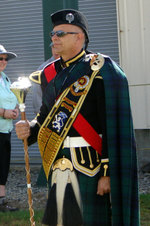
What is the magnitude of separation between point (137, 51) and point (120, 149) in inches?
Result: 197

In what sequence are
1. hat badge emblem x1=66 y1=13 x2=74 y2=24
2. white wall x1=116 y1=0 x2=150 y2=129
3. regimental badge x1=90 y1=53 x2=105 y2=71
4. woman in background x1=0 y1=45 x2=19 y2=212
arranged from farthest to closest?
white wall x1=116 y1=0 x2=150 y2=129, woman in background x1=0 y1=45 x2=19 y2=212, hat badge emblem x1=66 y1=13 x2=74 y2=24, regimental badge x1=90 y1=53 x2=105 y2=71

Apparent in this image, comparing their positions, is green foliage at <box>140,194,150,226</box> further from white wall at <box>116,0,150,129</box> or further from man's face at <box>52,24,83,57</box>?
man's face at <box>52,24,83,57</box>

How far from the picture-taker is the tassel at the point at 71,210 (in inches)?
143

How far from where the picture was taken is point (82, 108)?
368 centimetres

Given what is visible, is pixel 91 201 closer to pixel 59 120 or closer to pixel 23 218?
pixel 59 120

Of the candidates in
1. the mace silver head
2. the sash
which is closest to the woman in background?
the mace silver head

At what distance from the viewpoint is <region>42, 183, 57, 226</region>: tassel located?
3.70 meters

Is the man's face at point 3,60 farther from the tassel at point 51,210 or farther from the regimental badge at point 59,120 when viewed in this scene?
the tassel at point 51,210

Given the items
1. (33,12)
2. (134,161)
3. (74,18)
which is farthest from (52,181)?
(33,12)

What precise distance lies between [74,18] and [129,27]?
476 centimetres

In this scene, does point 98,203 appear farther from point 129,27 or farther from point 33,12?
point 33,12

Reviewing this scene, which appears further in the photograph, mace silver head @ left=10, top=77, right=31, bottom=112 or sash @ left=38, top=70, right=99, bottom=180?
mace silver head @ left=10, top=77, right=31, bottom=112

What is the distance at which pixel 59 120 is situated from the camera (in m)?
3.73

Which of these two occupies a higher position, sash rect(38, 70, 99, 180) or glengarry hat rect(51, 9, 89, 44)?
glengarry hat rect(51, 9, 89, 44)
